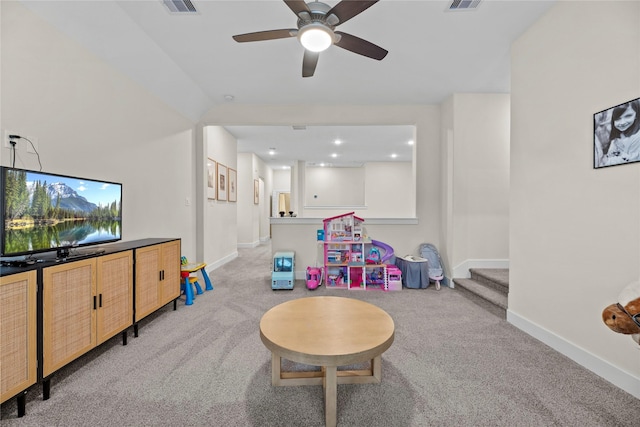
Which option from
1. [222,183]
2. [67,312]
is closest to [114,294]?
[67,312]

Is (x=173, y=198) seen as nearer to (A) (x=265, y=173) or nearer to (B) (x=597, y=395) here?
(B) (x=597, y=395)

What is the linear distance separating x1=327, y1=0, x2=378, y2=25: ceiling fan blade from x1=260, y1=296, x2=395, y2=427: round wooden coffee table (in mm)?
1889

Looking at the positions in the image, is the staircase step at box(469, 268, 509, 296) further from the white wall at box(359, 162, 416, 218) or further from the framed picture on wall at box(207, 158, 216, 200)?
the white wall at box(359, 162, 416, 218)

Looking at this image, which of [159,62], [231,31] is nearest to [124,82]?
[159,62]

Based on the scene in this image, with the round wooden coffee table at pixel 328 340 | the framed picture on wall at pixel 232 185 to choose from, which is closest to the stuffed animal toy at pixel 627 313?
the round wooden coffee table at pixel 328 340

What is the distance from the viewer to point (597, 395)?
1.60 metres

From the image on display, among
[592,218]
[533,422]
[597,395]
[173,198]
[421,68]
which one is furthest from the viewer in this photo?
[173,198]

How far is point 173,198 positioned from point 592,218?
4.20 meters

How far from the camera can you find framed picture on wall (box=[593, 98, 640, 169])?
159 cm

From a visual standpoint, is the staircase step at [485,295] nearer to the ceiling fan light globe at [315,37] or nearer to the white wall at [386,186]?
the ceiling fan light globe at [315,37]

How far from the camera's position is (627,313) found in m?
0.95

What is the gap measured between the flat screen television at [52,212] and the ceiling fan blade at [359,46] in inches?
83.2

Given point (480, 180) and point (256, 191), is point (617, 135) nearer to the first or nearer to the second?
point (480, 180)

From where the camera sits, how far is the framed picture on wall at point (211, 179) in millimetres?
4453
